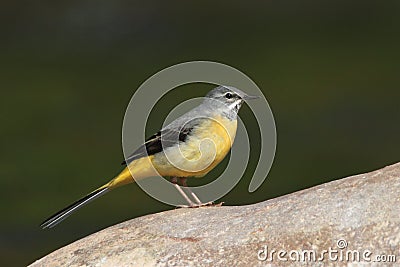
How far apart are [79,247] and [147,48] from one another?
69.9ft

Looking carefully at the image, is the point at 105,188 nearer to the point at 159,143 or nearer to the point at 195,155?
the point at 159,143

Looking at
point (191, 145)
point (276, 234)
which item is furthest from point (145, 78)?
point (276, 234)

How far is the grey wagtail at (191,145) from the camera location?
10859mm

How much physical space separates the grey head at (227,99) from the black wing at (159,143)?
42 cm

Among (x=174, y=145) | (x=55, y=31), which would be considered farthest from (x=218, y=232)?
(x=55, y=31)

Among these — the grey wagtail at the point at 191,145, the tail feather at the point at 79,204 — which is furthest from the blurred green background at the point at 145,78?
the grey wagtail at the point at 191,145

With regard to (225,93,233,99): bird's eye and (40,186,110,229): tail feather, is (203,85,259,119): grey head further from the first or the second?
(40,186,110,229): tail feather

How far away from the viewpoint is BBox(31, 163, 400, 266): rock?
28.8 feet

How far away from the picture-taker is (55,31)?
3272 centimetres

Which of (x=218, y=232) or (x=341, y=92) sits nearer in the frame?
(x=218, y=232)

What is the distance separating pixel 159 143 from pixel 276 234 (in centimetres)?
245

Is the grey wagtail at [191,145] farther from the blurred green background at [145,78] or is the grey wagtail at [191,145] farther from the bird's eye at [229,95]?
the blurred green background at [145,78]

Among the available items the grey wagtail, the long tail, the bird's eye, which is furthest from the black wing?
the bird's eye

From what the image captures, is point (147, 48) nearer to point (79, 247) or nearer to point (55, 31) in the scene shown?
point (55, 31)
